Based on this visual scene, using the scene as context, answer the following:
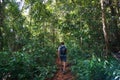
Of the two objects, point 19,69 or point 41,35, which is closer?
point 19,69

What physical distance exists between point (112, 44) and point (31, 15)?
716 centimetres

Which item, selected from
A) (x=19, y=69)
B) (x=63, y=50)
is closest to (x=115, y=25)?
(x=63, y=50)

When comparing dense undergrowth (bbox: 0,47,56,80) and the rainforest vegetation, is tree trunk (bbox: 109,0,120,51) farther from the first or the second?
dense undergrowth (bbox: 0,47,56,80)

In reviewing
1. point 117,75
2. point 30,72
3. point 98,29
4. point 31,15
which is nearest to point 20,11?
point 31,15

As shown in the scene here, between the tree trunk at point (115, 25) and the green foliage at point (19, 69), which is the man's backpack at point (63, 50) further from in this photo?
the tree trunk at point (115, 25)

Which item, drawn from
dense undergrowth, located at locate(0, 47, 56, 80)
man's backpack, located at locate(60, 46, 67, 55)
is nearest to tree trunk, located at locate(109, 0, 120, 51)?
man's backpack, located at locate(60, 46, 67, 55)

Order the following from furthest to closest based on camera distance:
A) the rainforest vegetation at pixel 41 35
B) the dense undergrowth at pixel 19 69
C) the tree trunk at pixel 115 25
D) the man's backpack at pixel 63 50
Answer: the tree trunk at pixel 115 25 → the man's backpack at pixel 63 50 → the rainforest vegetation at pixel 41 35 → the dense undergrowth at pixel 19 69

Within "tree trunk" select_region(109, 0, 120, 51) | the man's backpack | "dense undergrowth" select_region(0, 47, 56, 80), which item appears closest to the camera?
"dense undergrowth" select_region(0, 47, 56, 80)

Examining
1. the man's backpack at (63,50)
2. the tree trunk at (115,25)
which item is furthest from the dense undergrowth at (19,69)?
the tree trunk at (115,25)

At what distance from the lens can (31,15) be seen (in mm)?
20250

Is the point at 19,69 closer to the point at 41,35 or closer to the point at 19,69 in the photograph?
the point at 19,69

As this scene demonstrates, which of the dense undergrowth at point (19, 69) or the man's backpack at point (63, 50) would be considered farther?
the man's backpack at point (63, 50)

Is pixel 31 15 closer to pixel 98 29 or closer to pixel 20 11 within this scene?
pixel 20 11

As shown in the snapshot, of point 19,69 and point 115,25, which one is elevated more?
point 115,25
